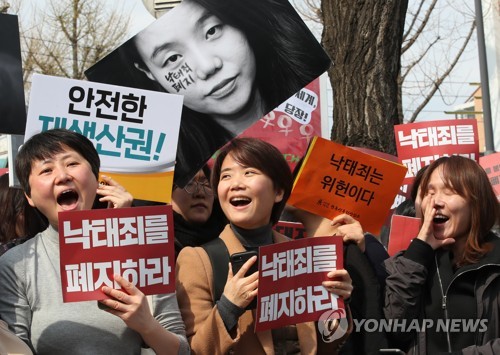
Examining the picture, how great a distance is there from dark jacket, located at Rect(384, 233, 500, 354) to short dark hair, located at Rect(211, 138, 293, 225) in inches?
21.4

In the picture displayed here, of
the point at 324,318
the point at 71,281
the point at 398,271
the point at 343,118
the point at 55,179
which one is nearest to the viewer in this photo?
the point at 71,281

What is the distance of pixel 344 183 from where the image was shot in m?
4.02

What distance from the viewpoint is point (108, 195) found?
353 centimetres

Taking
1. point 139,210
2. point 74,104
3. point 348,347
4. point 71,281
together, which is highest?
point 74,104

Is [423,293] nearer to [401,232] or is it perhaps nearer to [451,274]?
[451,274]

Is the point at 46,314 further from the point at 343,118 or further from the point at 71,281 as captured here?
the point at 343,118

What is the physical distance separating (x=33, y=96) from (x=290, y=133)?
3.03 metres

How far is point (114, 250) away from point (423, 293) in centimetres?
137

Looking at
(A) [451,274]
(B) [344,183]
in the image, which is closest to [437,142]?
(B) [344,183]

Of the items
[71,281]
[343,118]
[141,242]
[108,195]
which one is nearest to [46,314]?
[71,281]

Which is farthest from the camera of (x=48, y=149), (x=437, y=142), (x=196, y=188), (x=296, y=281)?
(x=437, y=142)

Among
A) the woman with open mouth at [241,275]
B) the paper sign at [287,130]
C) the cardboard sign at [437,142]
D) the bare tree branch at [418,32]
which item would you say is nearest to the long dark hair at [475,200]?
the woman with open mouth at [241,275]

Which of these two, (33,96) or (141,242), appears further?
(33,96)

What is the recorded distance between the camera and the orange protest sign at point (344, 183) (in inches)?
157
